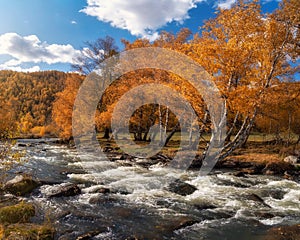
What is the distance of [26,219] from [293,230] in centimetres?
896

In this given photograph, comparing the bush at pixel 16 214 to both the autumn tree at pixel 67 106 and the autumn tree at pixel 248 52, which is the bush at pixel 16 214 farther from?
the autumn tree at pixel 67 106

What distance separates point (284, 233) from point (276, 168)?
12.8 m

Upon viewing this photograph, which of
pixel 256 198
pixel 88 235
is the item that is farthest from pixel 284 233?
pixel 88 235

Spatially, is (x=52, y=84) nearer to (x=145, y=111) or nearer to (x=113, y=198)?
(x=145, y=111)

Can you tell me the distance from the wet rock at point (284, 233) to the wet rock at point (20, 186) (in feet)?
33.7

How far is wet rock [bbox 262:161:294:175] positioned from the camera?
65.0ft

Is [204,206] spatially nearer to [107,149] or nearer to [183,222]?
[183,222]

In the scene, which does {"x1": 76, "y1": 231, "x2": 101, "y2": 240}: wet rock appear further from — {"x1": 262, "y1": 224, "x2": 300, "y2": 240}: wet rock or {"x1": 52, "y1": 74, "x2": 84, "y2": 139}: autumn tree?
{"x1": 52, "y1": 74, "x2": 84, "y2": 139}: autumn tree

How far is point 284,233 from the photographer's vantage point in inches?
340

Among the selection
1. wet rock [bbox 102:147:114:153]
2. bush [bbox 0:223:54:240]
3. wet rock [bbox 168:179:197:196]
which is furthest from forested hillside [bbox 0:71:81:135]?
bush [bbox 0:223:54:240]

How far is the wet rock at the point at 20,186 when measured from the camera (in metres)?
12.3

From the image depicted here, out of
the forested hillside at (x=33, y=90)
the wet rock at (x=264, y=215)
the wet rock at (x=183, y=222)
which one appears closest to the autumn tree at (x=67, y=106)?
the wet rock at (x=183, y=222)

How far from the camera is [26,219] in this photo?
9.18m

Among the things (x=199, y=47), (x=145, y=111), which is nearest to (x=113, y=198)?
(x=199, y=47)
